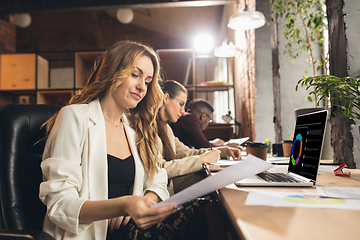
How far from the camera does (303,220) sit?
44cm

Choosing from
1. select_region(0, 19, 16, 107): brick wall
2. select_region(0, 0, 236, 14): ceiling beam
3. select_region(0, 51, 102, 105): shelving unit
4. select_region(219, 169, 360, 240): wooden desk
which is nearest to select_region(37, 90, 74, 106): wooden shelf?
select_region(0, 51, 102, 105): shelving unit

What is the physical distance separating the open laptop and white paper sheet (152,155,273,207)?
0.20 m

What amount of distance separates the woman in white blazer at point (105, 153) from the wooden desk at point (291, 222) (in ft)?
0.55

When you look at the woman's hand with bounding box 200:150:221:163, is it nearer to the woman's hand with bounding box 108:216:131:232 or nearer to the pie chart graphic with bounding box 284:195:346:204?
the woman's hand with bounding box 108:216:131:232

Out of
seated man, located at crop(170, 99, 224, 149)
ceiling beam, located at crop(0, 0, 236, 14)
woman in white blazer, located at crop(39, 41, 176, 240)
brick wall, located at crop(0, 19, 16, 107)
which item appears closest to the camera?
woman in white blazer, located at crop(39, 41, 176, 240)

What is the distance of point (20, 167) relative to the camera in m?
0.87

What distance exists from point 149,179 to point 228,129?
313 centimetres

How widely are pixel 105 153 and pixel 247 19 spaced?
6.25 feet

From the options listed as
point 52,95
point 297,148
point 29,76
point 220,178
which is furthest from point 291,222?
point 29,76

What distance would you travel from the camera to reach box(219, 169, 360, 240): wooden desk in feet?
1.25

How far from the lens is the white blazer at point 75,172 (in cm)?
73

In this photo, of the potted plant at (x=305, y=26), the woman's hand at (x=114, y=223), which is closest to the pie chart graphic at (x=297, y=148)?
the woman's hand at (x=114, y=223)

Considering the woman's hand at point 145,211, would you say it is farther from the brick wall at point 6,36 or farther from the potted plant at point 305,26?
the brick wall at point 6,36

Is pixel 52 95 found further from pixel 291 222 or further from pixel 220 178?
pixel 291 222
